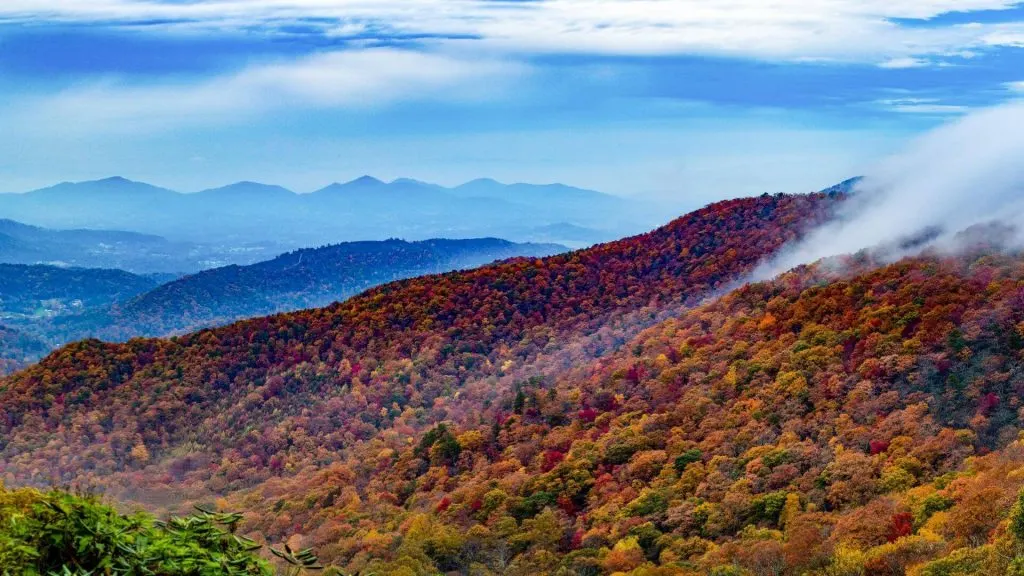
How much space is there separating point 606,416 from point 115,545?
69.4m

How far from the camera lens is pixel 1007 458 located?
45781 mm

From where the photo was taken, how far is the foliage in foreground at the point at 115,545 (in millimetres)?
8992

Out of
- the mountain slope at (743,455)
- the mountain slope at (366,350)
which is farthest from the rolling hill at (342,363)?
the mountain slope at (743,455)

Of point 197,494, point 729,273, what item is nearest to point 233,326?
point 197,494

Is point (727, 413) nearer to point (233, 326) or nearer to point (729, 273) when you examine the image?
point (729, 273)

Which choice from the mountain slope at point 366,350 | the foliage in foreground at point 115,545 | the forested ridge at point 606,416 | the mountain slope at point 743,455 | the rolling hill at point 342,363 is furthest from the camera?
the mountain slope at point 366,350

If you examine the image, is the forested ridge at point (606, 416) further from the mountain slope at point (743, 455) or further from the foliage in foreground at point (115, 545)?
the foliage in foreground at point (115, 545)

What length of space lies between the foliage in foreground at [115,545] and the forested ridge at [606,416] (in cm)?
2814

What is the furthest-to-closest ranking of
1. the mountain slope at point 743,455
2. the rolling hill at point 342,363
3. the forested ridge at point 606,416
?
1. the rolling hill at point 342,363
2. the forested ridge at point 606,416
3. the mountain slope at point 743,455

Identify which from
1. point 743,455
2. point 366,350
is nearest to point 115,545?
point 743,455

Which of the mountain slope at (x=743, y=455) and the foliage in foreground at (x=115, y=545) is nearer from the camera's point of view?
the foliage in foreground at (x=115, y=545)

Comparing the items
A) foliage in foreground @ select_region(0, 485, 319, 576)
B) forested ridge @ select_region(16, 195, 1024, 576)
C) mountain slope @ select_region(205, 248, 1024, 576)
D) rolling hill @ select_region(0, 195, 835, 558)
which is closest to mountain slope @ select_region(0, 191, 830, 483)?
rolling hill @ select_region(0, 195, 835, 558)

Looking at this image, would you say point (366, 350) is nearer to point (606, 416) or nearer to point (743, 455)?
point (606, 416)

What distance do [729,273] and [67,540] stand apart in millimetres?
106354
